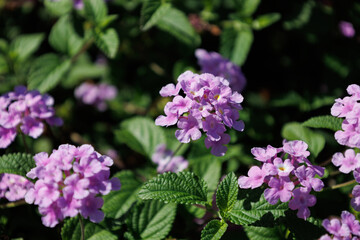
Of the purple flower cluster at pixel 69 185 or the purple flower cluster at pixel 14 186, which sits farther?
the purple flower cluster at pixel 14 186

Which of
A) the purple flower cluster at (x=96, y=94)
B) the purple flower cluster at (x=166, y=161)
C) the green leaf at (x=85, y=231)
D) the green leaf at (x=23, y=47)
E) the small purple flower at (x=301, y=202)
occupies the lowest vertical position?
the purple flower cluster at (x=96, y=94)

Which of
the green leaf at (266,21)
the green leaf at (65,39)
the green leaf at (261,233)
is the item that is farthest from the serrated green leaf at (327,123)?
the green leaf at (65,39)

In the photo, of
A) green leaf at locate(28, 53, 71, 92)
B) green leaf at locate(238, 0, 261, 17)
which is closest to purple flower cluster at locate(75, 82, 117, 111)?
green leaf at locate(28, 53, 71, 92)

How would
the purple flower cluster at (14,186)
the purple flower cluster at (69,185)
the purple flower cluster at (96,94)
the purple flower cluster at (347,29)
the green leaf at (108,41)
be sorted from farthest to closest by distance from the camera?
the purple flower cluster at (96,94), the purple flower cluster at (347,29), the green leaf at (108,41), the purple flower cluster at (14,186), the purple flower cluster at (69,185)

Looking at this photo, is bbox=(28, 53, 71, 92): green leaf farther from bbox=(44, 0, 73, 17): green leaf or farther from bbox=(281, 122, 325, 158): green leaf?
bbox=(281, 122, 325, 158): green leaf

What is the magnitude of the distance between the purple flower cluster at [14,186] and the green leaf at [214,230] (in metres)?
0.83

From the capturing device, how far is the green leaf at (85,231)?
1.63 meters

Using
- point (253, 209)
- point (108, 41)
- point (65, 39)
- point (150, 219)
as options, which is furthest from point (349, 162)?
point (65, 39)

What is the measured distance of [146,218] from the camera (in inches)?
68.6

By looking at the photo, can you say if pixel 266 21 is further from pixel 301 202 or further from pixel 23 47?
pixel 23 47

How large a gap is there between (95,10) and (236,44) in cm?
90

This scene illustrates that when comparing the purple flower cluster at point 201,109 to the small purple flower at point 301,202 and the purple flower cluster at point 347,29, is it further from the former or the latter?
the purple flower cluster at point 347,29

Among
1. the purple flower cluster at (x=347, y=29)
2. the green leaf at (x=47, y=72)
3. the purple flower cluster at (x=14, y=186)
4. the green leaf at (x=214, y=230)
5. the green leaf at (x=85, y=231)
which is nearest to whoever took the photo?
the green leaf at (x=214, y=230)

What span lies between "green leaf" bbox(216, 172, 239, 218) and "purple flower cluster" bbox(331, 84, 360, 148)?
45 centimetres
